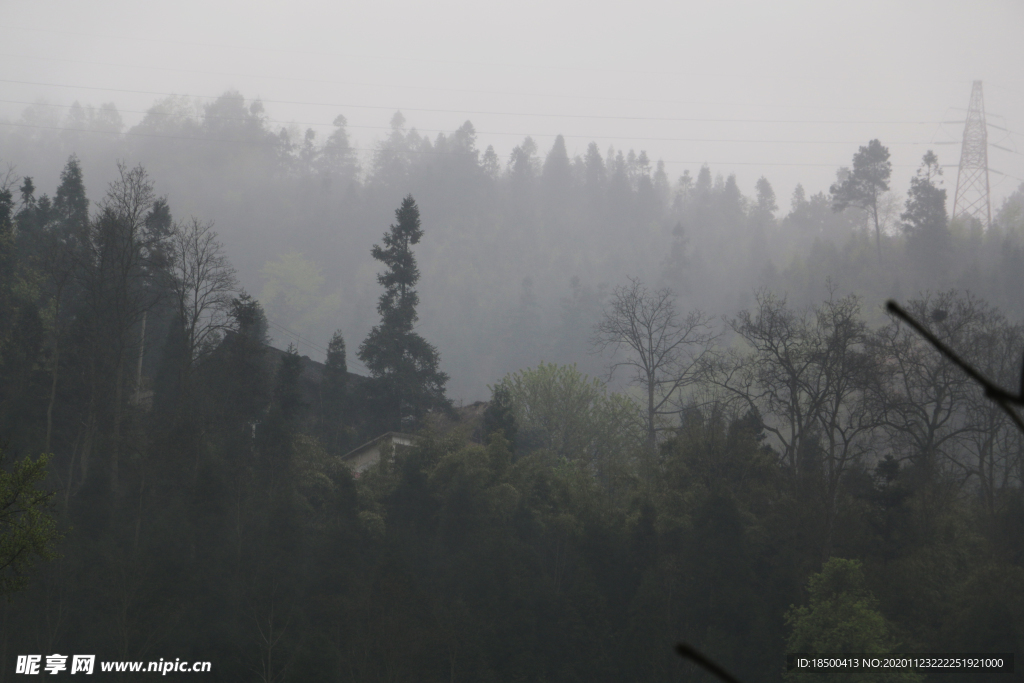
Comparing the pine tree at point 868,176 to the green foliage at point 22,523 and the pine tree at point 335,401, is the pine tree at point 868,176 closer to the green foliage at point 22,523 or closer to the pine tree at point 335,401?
the pine tree at point 335,401

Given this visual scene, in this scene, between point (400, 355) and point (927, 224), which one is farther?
point (927, 224)

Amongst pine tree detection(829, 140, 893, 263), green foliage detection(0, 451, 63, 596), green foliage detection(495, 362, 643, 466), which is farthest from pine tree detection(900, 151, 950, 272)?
green foliage detection(0, 451, 63, 596)

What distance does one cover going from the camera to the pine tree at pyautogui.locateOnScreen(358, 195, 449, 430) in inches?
1676

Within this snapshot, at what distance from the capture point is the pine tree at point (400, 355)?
42562 mm

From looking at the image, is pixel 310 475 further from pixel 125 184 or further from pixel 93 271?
pixel 125 184

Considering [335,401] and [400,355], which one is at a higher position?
[400,355]

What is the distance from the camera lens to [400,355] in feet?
145

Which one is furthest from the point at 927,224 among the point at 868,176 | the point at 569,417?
the point at 569,417

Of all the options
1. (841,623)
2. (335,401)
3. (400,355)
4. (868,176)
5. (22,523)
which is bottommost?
(841,623)

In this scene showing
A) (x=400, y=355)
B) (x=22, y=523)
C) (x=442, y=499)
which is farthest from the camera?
(x=400, y=355)

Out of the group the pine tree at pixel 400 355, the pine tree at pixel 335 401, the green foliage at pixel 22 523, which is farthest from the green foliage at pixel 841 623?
the pine tree at pixel 335 401

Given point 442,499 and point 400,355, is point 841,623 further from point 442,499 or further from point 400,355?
point 400,355

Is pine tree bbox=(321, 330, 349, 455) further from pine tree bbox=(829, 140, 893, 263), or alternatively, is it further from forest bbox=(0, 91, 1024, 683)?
pine tree bbox=(829, 140, 893, 263)

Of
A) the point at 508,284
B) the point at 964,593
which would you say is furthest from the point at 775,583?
the point at 508,284
